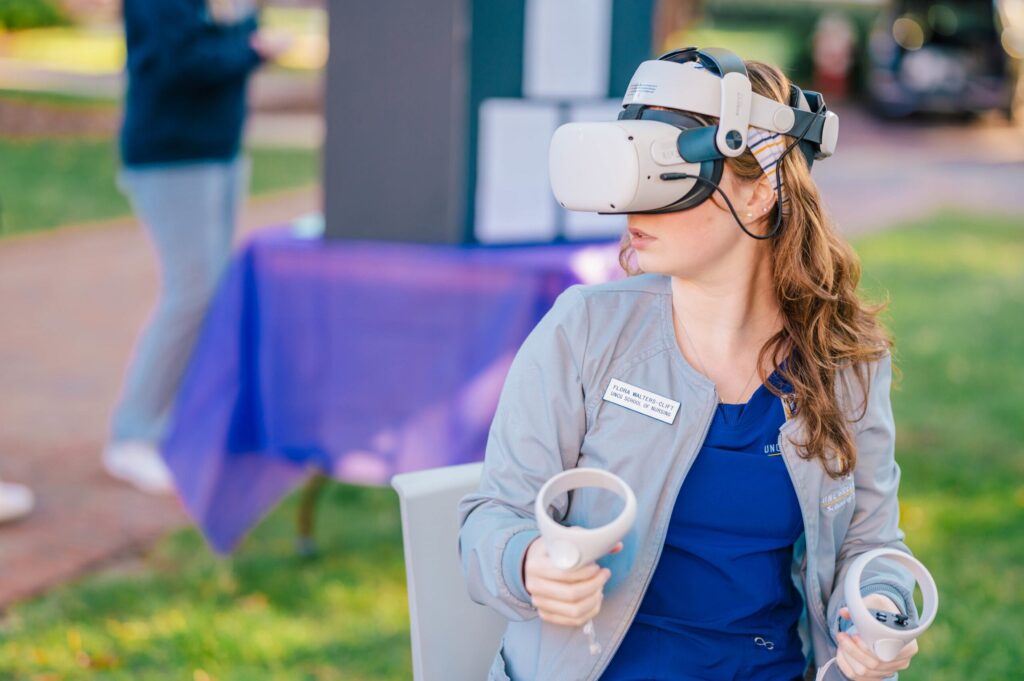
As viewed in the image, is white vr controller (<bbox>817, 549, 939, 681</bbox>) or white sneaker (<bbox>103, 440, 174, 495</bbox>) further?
white sneaker (<bbox>103, 440, 174, 495</bbox>)

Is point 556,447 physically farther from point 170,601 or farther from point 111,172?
point 111,172

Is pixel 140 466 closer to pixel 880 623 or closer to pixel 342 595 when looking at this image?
pixel 342 595

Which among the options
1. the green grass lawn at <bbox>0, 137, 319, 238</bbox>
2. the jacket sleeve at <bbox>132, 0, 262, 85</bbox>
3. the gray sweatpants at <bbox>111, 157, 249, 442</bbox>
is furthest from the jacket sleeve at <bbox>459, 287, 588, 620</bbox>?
the green grass lawn at <bbox>0, 137, 319, 238</bbox>

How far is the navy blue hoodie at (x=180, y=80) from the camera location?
13.8ft

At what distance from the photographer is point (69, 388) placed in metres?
6.11

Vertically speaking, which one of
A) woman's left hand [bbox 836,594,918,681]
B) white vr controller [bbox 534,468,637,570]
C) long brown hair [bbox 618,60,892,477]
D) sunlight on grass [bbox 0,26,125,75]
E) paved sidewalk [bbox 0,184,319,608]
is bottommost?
paved sidewalk [bbox 0,184,319,608]

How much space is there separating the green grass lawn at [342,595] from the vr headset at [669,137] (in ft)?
2.25

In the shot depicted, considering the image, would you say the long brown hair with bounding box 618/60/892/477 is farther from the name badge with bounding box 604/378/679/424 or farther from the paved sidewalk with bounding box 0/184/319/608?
the paved sidewalk with bounding box 0/184/319/608

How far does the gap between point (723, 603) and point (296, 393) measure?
6.38 ft

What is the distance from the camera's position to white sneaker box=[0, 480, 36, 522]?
14.0 ft

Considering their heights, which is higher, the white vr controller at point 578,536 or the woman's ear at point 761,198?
the woman's ear at point 761,198

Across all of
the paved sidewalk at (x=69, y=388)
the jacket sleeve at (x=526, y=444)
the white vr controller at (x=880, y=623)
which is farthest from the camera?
the paved sidewalk at (x=69, y=388)

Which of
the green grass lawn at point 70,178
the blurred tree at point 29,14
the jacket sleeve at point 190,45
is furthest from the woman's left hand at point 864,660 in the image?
the blurred tree at point 29,14

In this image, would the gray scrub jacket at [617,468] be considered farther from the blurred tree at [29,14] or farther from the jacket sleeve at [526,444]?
the blurred tree at [29,14]
